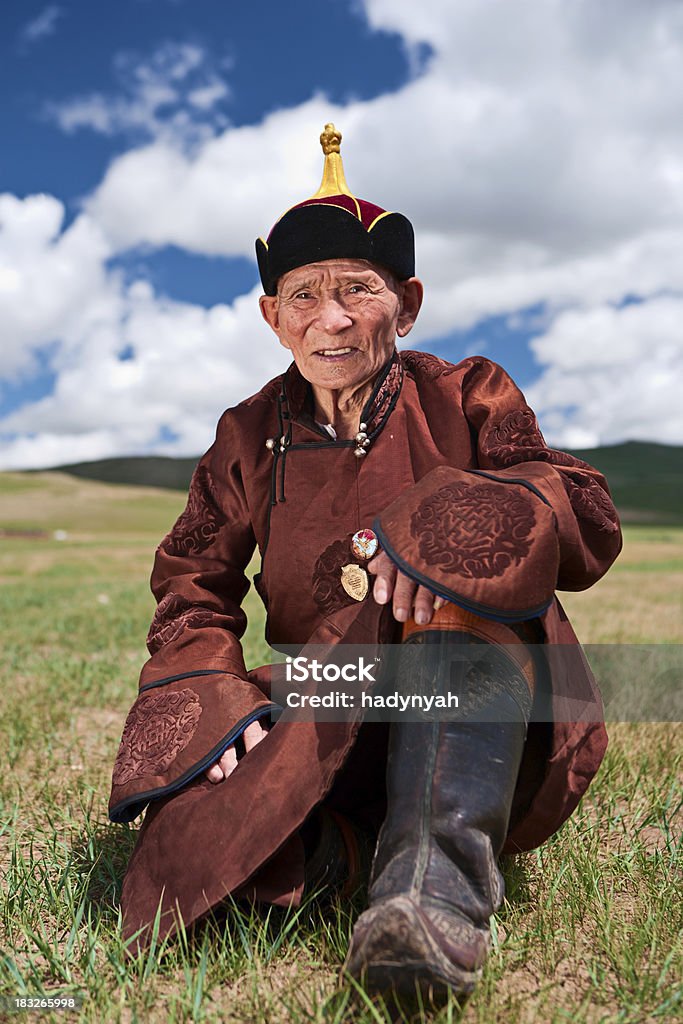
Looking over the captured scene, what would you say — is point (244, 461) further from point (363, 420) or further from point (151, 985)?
point (151, 985)

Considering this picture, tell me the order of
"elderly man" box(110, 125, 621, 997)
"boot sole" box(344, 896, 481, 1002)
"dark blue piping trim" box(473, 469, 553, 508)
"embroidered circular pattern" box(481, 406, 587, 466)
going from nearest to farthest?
"boot sole" box(344, 896, 481, 1002)
"elderly man" box(110, 125, 621, 997)
"dark blue piping trim" box(473, 469, 553, 508)
"embroidered circular pattern" box(481, 406, 587, 466)

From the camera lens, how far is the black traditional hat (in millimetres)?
2379

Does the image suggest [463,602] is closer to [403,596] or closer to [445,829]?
[403,596]

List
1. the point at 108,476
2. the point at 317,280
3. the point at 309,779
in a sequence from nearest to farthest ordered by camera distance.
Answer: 1. the point at 309,779
2. the point at 317,280
3. the point at 108,476

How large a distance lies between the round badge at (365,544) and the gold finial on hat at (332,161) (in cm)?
106

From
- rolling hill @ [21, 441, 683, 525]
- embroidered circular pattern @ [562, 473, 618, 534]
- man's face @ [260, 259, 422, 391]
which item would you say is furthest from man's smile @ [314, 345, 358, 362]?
rolling hill @ [21, 441, 683, 525]

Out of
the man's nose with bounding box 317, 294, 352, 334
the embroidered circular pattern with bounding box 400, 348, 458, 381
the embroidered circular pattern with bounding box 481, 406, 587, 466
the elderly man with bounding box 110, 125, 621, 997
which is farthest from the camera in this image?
the embroidered circular pattern with bounding box 400, 348, 458, 381

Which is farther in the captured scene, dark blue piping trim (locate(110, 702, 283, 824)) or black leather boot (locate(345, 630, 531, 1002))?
dark blue piping trim (locate(110, 702, 283, 824))

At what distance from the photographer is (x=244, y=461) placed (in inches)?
99.5

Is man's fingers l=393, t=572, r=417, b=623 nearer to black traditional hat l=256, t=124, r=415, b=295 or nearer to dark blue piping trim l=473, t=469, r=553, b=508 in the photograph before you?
dark blue piping trim l=473, t=469, r=553, b=508

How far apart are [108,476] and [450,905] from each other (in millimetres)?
89369

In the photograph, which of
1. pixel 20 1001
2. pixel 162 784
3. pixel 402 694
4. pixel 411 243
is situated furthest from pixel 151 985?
pixel 411 243

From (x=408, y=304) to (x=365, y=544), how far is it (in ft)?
2.66

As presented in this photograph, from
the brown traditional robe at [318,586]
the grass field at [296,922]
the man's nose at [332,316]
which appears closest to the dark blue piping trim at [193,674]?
the brown traditional robe at [318,586]
